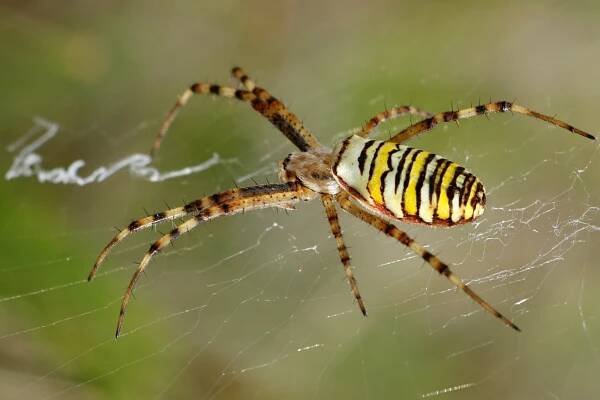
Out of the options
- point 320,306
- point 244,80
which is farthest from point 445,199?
point 244,80

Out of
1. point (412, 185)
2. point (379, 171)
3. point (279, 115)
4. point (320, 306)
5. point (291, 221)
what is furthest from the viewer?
point (291, 221)

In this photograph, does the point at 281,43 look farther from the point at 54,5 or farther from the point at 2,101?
the point at 2,101

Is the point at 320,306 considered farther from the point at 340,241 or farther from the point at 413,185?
the point at 413,185

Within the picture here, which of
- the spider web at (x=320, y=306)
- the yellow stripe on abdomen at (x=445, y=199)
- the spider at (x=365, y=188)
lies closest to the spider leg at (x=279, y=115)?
the spider at (x=365, y=188)

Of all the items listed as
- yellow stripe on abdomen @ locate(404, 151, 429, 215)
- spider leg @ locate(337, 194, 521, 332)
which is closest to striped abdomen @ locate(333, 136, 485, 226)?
yellow stripe on abdomen @ locate(404, 151, 429, 215)

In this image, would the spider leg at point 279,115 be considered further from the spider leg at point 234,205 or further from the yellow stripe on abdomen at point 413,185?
the yellow stripe on abdomen at point 413,185

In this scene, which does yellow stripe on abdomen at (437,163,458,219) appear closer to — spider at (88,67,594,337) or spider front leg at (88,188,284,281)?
spider at (88,67,594,337)
